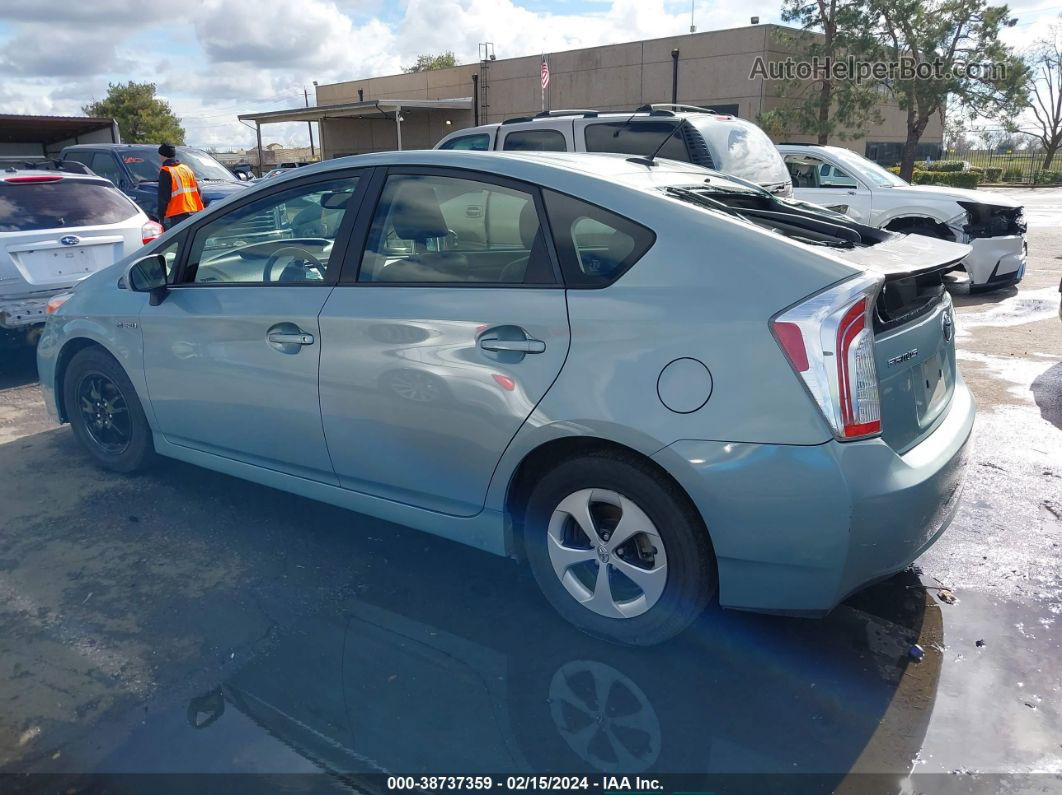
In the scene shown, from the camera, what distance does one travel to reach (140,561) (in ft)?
12.3

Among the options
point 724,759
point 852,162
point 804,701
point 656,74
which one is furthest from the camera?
point 656,74

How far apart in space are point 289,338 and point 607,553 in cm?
166

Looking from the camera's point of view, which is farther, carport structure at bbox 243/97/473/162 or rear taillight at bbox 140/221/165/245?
carport structure at bbox 243/97/473/162

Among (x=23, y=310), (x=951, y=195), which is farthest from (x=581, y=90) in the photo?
(x=23, y=310)

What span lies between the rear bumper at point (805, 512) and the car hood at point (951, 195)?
27.6 feet

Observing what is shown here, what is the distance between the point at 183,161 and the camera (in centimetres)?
1379

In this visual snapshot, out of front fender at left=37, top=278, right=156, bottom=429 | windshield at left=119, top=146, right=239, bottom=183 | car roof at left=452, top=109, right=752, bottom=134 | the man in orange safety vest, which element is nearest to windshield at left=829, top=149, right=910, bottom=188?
car roof at left=452, top=109, right=752, bottom=134

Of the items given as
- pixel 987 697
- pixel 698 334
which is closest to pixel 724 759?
pixel 987 697

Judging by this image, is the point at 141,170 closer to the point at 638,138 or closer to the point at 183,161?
the point at 183,161

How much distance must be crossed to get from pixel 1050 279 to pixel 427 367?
11.0m

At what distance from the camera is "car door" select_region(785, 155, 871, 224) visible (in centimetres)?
1030

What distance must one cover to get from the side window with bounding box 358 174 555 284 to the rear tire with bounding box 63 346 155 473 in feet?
6.19

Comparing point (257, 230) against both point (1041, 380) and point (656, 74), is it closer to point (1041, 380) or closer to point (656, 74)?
point (1041, 380)
